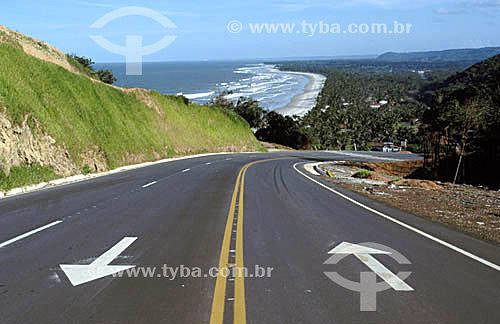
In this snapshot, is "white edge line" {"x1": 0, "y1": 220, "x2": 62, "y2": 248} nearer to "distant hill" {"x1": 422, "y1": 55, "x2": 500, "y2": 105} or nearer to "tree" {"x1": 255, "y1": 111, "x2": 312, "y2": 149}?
"distant hill" {"x1": 422, "y1": 55, "x2": 500, "y2": 105}

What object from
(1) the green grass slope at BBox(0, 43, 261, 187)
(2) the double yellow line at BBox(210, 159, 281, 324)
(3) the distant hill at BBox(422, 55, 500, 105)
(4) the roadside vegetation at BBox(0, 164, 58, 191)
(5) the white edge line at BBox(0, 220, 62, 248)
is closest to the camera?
(2) the double yellow line at BBox(210, 159, 281, 324)

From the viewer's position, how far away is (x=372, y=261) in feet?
23.9

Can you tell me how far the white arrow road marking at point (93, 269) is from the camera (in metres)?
6.16

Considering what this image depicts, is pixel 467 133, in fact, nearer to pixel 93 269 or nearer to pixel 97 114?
pixel 97 114

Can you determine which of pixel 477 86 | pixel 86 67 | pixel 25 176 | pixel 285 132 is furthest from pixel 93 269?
pixel 285 132

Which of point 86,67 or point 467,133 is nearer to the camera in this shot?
point 467,133

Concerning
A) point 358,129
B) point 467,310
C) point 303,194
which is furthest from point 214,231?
point 358,129

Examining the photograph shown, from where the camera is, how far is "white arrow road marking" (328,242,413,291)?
20.2ft

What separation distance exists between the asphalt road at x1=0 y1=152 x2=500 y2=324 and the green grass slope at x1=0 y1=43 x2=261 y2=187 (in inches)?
333

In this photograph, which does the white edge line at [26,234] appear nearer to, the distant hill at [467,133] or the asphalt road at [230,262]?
the asphalt road at [230,262]

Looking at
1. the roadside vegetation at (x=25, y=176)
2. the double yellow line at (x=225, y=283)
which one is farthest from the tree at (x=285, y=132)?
the double yellow line at (x=225, y=283)

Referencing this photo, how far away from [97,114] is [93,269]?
2671 centimetres

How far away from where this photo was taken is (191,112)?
5672cm

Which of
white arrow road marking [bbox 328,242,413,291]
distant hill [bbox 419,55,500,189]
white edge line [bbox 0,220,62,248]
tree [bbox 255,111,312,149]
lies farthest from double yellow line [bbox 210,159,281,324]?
tree [bbox 255,111,312,149]
